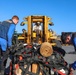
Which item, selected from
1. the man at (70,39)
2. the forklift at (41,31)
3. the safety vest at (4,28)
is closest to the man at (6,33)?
the safety vest at (4,28)

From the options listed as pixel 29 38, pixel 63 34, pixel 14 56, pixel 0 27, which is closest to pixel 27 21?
pixel 29 38

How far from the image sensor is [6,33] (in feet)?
32.6

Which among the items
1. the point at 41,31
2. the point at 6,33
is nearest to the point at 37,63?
the point at 6,33

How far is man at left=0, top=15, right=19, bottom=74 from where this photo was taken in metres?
9.83

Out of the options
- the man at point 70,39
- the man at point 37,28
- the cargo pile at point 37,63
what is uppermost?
the man at point 37,28

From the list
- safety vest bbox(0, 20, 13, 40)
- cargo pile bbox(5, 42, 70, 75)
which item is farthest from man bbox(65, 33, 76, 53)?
safety vest bbox(0, 20, 13, 40)

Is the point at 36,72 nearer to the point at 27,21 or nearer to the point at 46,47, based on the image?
the point at 46,47

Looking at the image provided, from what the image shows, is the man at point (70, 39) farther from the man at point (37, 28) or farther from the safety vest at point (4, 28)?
the man at point (37, 28)

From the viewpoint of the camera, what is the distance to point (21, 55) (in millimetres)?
7473

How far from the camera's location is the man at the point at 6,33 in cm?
983

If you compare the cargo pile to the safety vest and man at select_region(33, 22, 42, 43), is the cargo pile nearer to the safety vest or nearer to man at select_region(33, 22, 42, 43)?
the safety vest

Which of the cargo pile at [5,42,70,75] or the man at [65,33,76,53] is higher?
the man at [65,33,76,53]

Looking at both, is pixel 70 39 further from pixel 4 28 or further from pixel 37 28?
pixel 37 28

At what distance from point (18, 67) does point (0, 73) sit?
2.23m
